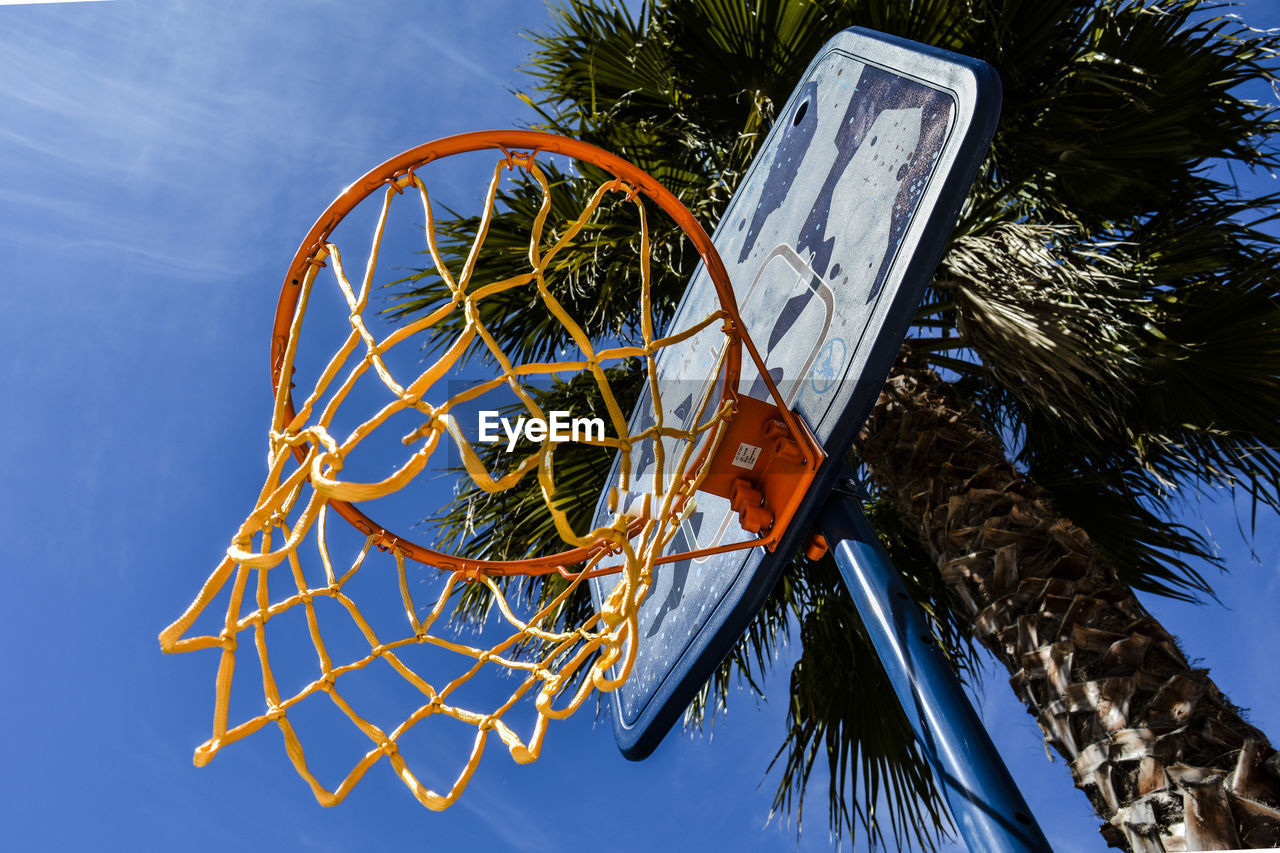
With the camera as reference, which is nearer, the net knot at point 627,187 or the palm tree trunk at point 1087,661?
the palm tree trunk at point 1087,661

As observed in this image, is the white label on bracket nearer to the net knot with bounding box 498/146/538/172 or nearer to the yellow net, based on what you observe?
the yellow net

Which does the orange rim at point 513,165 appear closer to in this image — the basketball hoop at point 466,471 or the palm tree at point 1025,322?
the basketball hoop at point 466,471

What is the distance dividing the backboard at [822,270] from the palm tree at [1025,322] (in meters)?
0.78

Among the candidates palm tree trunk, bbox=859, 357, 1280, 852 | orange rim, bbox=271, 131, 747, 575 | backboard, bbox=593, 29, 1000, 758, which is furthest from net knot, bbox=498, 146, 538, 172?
palm tree trunk, bbox=859, 357, 1280, 852

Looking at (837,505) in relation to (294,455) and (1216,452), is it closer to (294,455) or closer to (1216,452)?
(294,455)

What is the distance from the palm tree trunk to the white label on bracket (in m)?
0.86

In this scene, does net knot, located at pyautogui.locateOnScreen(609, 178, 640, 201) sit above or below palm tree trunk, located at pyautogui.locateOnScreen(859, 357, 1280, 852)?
above

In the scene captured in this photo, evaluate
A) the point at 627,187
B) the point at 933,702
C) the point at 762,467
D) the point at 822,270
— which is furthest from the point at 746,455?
the point at 627,187

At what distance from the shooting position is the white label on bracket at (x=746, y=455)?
2.20 meters

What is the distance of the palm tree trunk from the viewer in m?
1.79

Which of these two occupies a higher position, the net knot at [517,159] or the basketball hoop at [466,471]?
the net knot at [517,159]

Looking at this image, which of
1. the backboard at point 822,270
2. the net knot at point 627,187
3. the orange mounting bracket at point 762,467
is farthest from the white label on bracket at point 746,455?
the net knot at point 627,187

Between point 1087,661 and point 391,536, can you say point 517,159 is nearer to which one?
point 391,536

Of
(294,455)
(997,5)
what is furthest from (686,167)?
(294,455)
